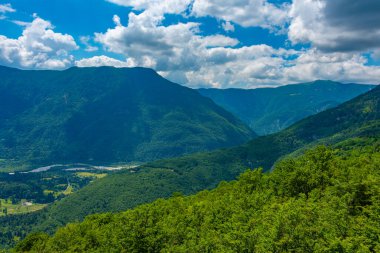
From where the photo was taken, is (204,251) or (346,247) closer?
(346,247)

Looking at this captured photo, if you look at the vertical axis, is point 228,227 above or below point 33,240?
above

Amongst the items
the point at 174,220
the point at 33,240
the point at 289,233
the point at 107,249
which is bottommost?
the point at 33,240

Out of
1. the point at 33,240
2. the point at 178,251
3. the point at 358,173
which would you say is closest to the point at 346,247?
the point at 178,251

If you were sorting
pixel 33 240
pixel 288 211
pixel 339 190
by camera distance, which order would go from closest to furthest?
pixel 288 211 < pixel 339 190 < pixel 33 240

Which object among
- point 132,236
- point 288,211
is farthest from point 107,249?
point 288,211

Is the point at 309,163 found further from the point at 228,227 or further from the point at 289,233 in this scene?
the point at 289,233

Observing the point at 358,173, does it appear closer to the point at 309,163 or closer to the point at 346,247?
the point at 309,163

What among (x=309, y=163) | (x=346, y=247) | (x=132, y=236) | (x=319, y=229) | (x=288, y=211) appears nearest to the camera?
(x=346, y=247)
